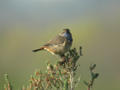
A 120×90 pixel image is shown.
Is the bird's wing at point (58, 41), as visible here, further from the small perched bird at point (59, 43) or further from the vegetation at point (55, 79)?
the vegetation at point (55, 79)

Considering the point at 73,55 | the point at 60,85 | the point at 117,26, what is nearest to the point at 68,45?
the point at 73,55

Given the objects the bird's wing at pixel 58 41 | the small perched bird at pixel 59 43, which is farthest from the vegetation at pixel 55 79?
the bird's wing at pixel 58 41

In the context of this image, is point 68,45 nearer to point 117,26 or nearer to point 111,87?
point 111,87

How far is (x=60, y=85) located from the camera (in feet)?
21.9

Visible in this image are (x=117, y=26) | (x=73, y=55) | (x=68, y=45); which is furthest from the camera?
(x=117, y=26)

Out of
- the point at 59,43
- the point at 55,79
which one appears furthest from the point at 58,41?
the point at 55,79

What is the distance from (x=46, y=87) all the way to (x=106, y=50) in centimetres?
1530

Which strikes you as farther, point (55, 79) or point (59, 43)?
point (59, 43)

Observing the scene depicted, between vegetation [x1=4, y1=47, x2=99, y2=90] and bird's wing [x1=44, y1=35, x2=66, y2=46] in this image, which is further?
bird's wing [x1=44, y1=35, x2=66, y2=46]

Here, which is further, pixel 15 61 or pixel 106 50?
pixel 106 50

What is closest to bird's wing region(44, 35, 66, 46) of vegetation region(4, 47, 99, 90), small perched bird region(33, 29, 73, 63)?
small perched bird region(33, 29, 73, 63)

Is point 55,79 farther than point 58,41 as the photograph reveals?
No

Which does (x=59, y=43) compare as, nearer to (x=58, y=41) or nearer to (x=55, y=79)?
(x=58, y=41)

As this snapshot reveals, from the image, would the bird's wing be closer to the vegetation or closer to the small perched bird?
the small perched bird
